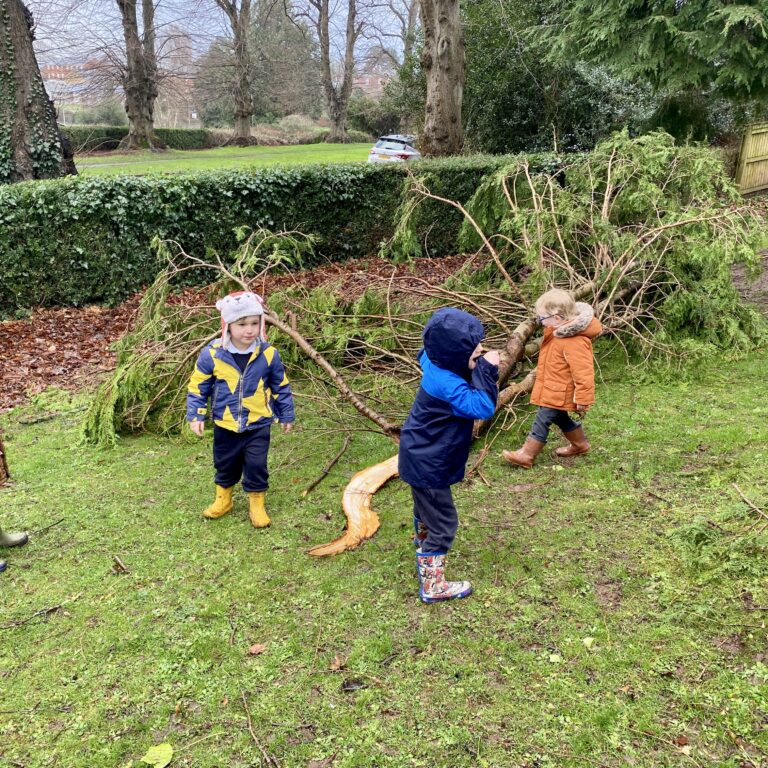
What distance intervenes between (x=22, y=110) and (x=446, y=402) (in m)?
10.5

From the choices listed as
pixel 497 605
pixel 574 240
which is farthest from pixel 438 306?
pixel 497 605

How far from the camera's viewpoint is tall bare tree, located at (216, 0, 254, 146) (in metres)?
33.2

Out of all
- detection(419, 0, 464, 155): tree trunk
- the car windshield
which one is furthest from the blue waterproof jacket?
the car windshield

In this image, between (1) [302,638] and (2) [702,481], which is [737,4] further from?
(1) [302,638]

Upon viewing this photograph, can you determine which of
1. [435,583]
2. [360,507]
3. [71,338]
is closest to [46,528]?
[360,507]

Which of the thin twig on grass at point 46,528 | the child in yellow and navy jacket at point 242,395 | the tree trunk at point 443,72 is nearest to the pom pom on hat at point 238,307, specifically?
the child in yellow and navy jacket at point 242,395

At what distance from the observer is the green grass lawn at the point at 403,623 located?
2.31 metres

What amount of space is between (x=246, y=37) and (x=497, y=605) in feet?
127

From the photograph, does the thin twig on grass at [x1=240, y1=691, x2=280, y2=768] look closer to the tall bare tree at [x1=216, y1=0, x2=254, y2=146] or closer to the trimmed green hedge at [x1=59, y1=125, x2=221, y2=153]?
the trimmed green hedge at [x1=59, y1=125, x2=221, y2=153]

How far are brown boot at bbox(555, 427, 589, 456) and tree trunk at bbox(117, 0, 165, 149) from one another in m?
31.1

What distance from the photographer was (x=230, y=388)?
11.8 feet

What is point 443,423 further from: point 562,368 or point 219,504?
point 219,504

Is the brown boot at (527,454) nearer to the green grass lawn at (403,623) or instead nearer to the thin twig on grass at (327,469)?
the green grass lawn at (403,623)

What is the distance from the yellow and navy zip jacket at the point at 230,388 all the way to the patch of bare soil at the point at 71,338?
194cm
